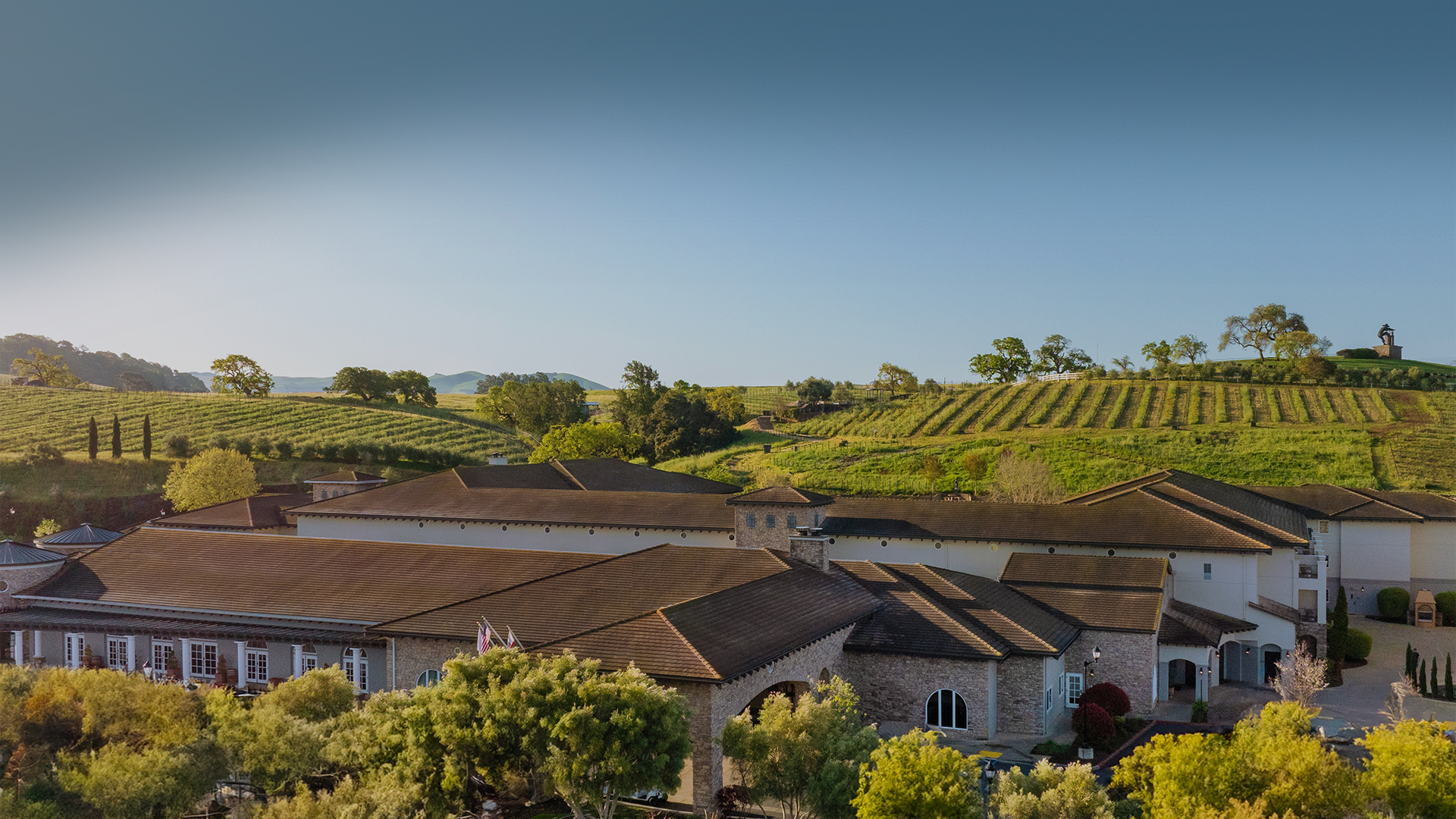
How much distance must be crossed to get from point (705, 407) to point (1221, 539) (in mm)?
74592

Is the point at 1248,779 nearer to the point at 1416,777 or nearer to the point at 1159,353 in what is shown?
the point at 1416,777

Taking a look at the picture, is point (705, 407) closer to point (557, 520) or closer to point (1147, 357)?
point (1147, 357)

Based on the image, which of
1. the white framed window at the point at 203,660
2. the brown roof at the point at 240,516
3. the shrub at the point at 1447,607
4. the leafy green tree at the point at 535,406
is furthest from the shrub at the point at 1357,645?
the leafy green tree at the point at 535,406

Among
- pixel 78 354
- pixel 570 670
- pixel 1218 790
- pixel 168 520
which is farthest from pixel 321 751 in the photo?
pixel 78 354

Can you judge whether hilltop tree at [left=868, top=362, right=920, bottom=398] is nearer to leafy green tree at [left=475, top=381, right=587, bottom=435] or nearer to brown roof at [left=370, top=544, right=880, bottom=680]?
leafy green tree at [left=475, top=381, right=587, bottom=435]

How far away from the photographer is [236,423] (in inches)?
4267

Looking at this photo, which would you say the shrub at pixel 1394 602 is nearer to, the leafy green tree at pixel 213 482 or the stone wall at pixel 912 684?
the stone wall at pixel 912 684

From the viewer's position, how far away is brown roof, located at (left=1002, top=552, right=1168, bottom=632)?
3055cm

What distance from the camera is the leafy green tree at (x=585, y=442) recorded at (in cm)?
8988

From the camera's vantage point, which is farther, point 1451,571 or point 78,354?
point 78,354

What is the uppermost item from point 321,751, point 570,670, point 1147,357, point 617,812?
point 1147,357

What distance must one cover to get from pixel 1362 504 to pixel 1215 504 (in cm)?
1429

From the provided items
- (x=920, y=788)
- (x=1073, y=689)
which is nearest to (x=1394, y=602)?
(x=1073, y=689)

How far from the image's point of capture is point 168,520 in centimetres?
5619
